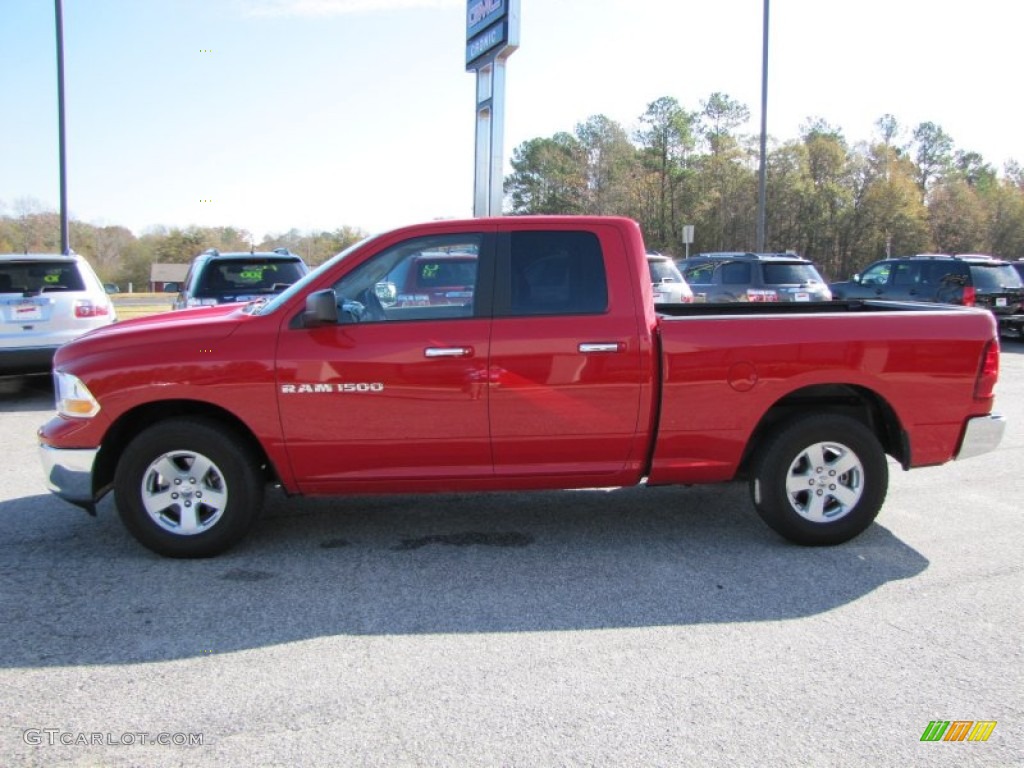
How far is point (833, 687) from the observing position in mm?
3285

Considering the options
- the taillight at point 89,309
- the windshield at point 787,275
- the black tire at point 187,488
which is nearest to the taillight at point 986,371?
the black tire at point 187,488

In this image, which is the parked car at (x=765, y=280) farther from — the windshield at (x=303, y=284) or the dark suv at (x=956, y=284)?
the windshield at (x=303, y=284)

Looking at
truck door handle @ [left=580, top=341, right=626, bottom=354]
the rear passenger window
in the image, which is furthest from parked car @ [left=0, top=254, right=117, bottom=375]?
truck door handle @ [left=580, top=341, right=626, bottom=354]

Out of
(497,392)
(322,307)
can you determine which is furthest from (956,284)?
(322,307)

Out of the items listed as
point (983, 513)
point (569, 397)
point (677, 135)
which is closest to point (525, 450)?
point (569, 397)

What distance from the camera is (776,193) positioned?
182ft

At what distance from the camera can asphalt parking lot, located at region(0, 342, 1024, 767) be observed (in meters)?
2.91

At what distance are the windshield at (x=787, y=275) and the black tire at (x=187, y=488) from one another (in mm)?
11919

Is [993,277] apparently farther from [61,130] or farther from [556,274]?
[61,130]

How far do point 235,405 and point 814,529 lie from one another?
3.44 metres

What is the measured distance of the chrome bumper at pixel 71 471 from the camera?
4512 mm

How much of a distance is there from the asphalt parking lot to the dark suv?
460 inches

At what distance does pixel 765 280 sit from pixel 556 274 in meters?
10.8

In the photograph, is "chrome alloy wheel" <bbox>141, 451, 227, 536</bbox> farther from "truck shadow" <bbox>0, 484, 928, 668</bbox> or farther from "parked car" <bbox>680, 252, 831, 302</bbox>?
"parked car" <bbox>680, 252, 831, 302</bbox>
